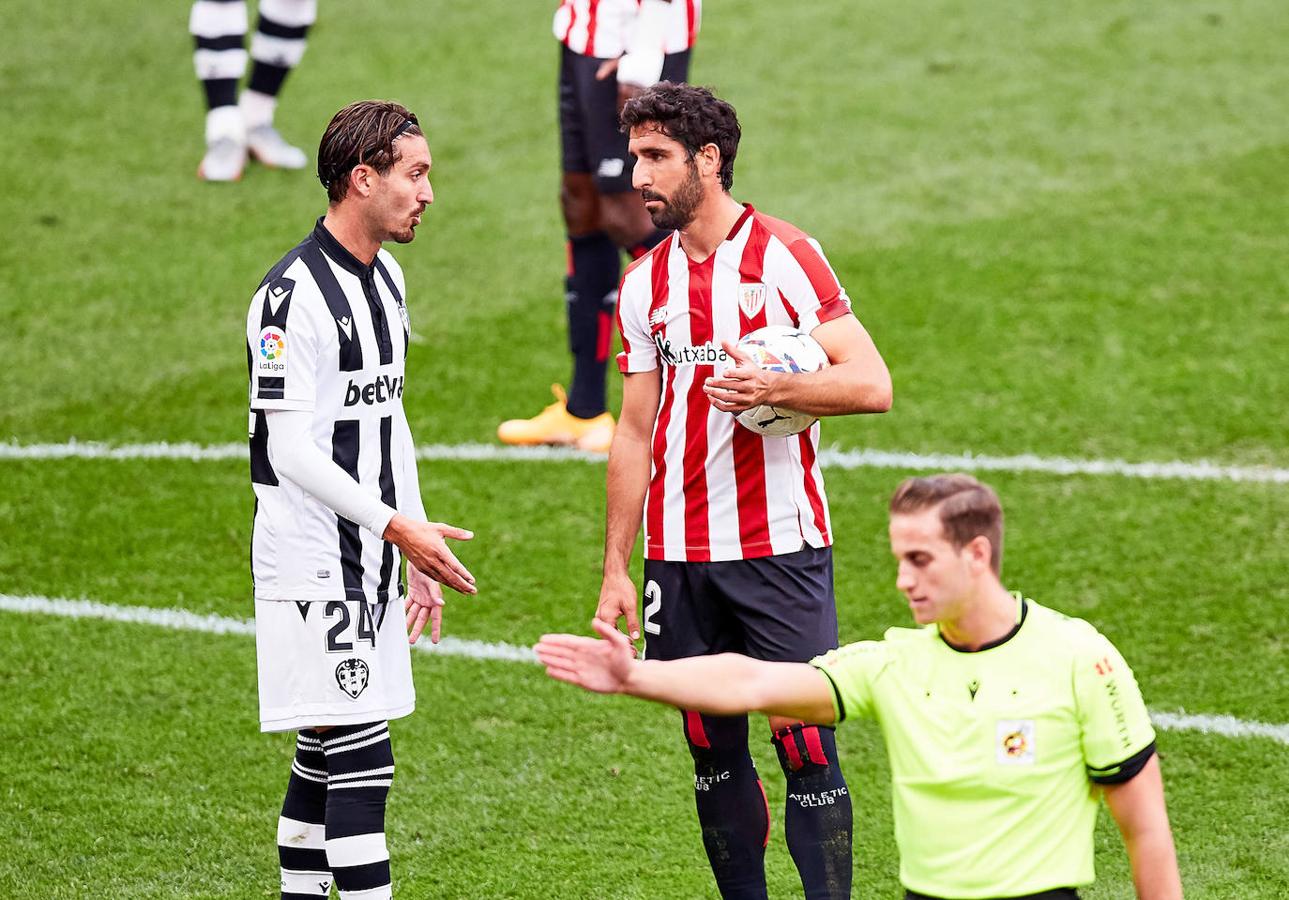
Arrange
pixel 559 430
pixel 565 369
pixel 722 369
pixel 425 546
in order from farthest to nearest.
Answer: pixel 565 369
pixel 559 430
pixel 722 369
pixel 425 546

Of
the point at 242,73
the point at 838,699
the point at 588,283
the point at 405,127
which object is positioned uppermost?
the point at 242,73

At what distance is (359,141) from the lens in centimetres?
478

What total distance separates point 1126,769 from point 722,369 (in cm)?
183

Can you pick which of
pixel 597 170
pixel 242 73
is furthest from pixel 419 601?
pixel 242 73

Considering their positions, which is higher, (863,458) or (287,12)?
(287,12)

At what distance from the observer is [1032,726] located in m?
3.50

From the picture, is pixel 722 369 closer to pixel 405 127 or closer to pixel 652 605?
pixel 652 605

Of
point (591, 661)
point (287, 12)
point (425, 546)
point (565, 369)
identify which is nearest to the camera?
point (591, 661)

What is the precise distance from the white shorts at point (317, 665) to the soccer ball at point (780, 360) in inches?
47.6

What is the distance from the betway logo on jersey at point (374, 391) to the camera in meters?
4.80

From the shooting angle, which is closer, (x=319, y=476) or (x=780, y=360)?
(x=319, y=476)

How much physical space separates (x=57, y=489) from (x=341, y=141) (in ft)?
15.5

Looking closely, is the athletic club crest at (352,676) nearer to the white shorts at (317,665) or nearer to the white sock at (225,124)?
the white shorts at (317,665)

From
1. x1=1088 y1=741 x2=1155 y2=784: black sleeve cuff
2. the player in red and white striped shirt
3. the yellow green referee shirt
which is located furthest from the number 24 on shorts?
x1=1088 y1=741 x2=1155 y2=784: black sleeve cuff
